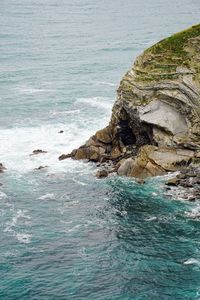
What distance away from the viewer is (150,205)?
262 feet

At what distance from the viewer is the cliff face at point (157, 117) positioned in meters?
89.8

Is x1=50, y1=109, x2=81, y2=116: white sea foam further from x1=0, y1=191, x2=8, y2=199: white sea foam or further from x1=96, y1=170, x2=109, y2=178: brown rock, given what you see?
x1=0, y1=191, x2=8, y2=199: white sea foam

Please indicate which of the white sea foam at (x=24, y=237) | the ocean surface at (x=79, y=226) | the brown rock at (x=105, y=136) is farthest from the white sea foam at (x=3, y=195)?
the brown rock at (x=105, y=136)

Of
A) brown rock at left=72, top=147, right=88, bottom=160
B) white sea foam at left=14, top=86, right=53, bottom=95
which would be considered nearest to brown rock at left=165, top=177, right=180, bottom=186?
brown rock at left=72, top=147, right=88, bottom=160

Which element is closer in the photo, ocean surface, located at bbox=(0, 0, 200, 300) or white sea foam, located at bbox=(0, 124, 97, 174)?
ocean surface, located at bbox=(0, 0, 200, 300)

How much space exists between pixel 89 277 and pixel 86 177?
2852cm

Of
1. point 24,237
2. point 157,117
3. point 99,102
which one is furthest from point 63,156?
point 99,102

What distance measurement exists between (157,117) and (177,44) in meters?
13.3

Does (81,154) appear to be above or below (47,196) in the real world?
above

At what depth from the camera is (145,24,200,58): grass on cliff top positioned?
95688 millimetres

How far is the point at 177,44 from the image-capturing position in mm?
96312

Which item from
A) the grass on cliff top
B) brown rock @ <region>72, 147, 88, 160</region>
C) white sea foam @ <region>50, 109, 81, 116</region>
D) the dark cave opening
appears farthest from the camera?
white sea foam @ <region>50, 109, 81, 116</region>

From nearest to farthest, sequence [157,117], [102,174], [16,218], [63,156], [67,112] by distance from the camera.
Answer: [16,218]
[102,174]
[157,117]
[63,156]
[67,112]

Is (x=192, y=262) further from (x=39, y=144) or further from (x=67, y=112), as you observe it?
(x=67, y=112)
